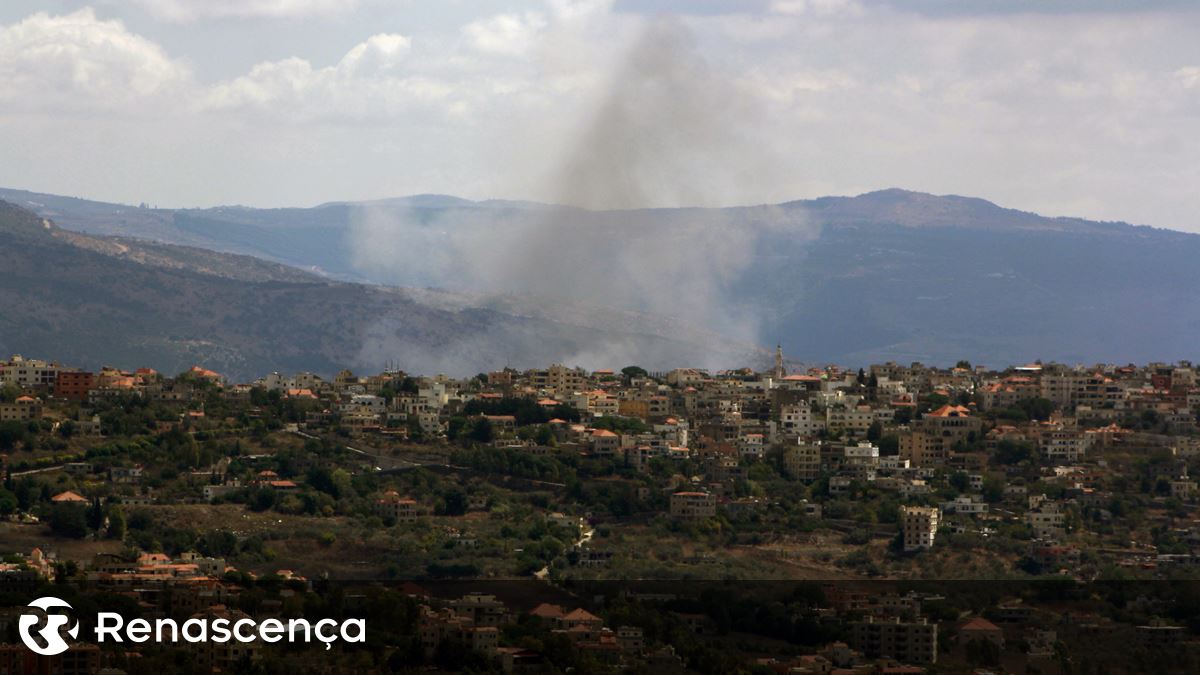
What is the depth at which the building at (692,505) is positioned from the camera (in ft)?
215

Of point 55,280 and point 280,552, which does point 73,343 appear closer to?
point 55,280

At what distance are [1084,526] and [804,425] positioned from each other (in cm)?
1334

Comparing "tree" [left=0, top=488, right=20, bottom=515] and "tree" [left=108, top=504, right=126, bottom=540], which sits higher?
"tree" [left=0, top=488, right=20, bottom=515]

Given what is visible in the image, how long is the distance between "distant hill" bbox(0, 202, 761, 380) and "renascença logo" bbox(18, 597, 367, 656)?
282 ft

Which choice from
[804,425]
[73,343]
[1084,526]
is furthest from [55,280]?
[1084,526]

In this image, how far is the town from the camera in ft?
166

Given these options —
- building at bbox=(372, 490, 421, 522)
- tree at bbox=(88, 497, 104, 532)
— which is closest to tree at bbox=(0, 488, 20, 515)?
tree at bbox=(88, 497, 104, 532)

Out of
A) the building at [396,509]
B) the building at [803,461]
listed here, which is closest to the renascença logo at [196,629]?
the building at [396,509]

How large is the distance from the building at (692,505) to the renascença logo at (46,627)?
20.5 meters

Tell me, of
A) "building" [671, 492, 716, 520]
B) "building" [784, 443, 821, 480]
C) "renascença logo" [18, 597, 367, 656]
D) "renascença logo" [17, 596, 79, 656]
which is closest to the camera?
"renascença logo" [17, 596, 79, 656]

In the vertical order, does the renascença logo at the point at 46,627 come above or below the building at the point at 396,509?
above

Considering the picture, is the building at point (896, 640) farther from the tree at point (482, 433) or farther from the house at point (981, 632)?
the tree at point (482, 433)

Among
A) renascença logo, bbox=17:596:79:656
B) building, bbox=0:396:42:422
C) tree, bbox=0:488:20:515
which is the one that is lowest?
tree, bbox=0:488:20:515

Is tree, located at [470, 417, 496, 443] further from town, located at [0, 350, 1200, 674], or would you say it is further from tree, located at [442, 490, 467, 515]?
tree, located at [442, 490, 467, 515]
